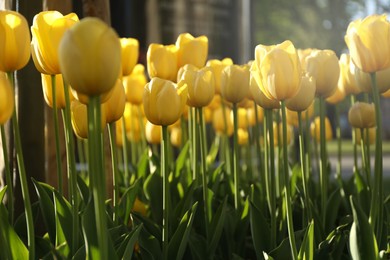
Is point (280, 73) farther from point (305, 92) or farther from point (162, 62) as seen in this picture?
point (162, 62)

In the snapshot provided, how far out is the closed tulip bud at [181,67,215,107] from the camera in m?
0.86

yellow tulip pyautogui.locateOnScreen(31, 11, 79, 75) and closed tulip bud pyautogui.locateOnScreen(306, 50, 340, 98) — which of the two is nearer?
yellow tulip pyautogui.locateOnScreen(31, 11, 79, 75)

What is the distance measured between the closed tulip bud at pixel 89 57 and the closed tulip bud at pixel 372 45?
0.34 metres

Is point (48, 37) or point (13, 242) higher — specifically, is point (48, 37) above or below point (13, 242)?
above

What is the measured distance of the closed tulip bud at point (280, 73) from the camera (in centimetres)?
69

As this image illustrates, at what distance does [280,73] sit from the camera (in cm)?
68

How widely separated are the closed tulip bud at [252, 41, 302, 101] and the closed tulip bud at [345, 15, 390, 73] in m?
0.07

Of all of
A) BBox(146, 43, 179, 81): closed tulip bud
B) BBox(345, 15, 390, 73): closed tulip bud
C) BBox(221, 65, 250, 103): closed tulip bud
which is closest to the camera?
BBox(345, 15, 390, 73): closed tulip bud

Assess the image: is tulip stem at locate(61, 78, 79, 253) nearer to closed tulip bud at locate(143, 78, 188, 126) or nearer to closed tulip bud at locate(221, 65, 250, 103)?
closed tulip bud at locate(143, 78, 188, 126)

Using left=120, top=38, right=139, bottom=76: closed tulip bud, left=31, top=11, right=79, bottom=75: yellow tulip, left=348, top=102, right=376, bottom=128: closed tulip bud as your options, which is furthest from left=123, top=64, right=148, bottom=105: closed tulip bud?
left=31, top=11, right=79, bottom=75: yellow tulip

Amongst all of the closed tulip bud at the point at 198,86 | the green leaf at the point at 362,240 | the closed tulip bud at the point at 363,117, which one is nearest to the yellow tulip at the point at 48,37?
the closed tulip bud at the point at 198,86

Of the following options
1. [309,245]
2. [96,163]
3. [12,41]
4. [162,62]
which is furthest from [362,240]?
[162,62]

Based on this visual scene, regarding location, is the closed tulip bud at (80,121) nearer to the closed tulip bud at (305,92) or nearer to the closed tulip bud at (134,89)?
the closed tulip bud at (305,92)

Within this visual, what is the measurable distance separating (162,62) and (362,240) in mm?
521
